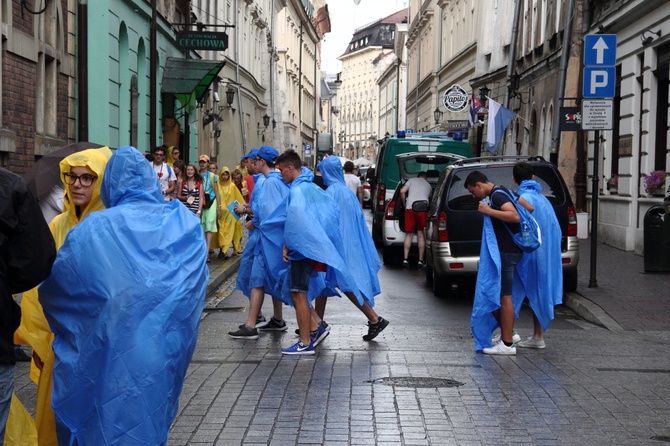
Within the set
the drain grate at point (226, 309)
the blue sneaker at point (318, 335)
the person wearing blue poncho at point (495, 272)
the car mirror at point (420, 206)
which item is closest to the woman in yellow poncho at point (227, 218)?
the car mirror at point (420, 206)

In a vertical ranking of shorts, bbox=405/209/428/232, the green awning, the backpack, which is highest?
the green awning

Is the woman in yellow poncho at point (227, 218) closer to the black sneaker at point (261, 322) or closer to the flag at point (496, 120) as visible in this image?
the black sneaker at point (261, 322)

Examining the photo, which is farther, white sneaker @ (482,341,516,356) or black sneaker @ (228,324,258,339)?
black sneaker @ (228,324,258,339)

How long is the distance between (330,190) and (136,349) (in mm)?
6446

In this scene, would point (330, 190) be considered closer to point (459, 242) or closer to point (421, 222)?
point (459, 242)

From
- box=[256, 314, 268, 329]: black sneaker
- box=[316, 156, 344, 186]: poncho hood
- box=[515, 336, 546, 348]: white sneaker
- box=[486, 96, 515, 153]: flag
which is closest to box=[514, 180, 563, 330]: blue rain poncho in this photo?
box=[515, 336, 546, 348]: white sneaker

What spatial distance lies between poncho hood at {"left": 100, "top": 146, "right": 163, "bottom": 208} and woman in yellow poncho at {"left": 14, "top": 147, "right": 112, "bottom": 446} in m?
0.23

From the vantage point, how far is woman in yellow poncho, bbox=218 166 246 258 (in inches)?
832

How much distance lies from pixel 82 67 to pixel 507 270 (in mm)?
10657

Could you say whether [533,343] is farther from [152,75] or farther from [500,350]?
[152,75]

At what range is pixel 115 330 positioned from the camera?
479 centimetres

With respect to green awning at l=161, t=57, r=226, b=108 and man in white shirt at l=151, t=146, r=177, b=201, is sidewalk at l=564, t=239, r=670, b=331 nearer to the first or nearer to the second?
man in white shirt at l=151, t=146, r=177, b=201

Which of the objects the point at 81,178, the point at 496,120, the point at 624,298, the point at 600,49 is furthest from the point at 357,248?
the point at 496,120

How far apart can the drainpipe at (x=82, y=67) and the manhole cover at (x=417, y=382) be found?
36.9 feet
